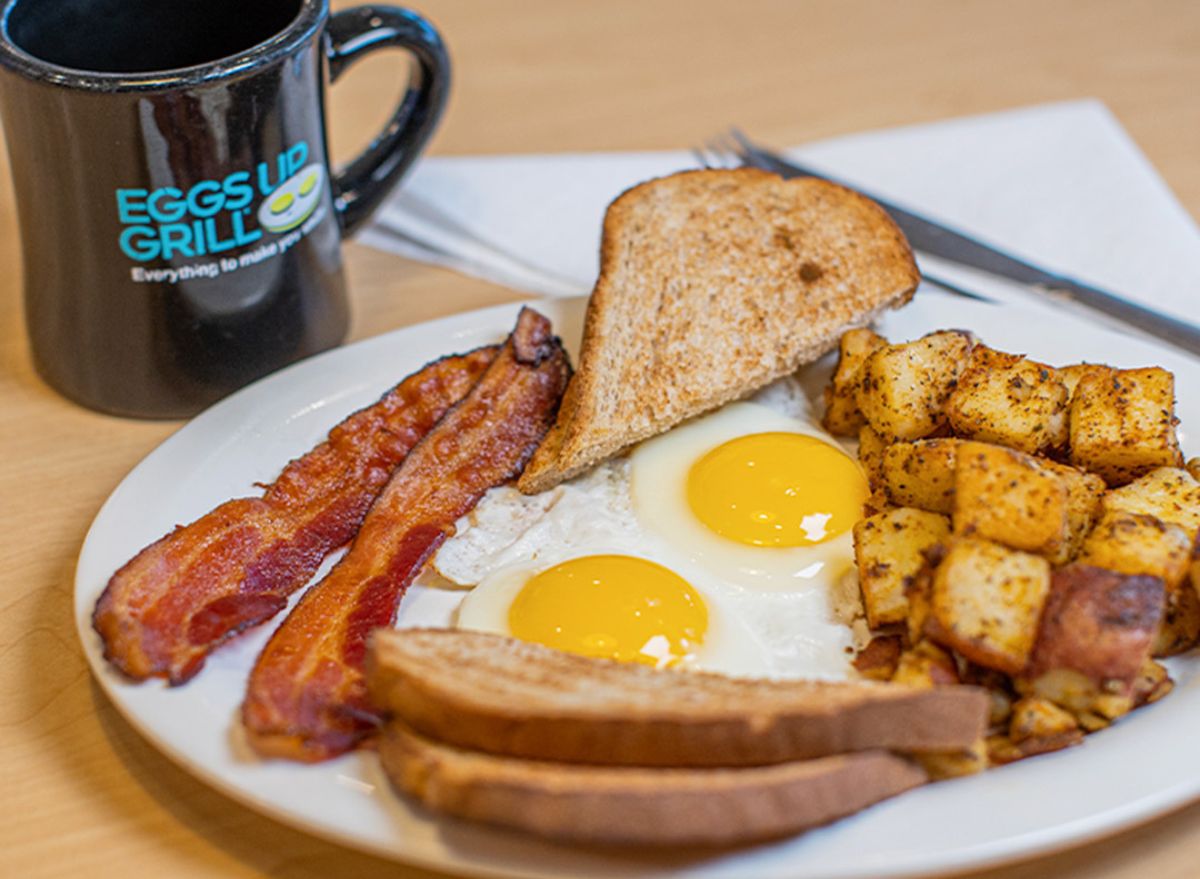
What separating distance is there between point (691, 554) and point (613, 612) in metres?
0.19

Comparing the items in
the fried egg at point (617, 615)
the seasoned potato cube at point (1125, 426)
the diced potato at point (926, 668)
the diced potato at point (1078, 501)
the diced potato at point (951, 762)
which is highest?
the seasoned potato cube at point (1125, 426)

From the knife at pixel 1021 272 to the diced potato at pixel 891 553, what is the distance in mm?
841

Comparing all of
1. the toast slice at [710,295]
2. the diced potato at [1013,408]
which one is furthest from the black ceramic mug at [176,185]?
the diced potato at [1013,408]

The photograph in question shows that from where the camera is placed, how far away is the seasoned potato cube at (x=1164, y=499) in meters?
1.58

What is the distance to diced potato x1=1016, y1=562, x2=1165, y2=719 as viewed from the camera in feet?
4.50

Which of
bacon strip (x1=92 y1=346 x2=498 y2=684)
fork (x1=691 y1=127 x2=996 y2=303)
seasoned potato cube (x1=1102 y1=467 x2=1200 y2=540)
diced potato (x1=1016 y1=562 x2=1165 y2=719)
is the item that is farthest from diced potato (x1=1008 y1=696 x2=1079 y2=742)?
fork (x1=691 y1=127 x2=996 y2=303)

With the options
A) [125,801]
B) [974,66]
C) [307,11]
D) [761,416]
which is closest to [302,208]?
[307,11]

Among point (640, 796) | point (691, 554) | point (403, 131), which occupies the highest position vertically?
point (403, 131)

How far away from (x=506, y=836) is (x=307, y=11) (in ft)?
3.90

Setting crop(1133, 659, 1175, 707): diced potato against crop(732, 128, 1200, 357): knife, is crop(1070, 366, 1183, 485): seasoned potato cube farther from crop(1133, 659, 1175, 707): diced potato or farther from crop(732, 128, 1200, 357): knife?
crop(732, 128, 1200, 357): knife

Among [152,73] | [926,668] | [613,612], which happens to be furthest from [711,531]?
[152,73]

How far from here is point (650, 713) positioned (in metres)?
1.24

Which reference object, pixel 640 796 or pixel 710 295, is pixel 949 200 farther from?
pixel 640 796

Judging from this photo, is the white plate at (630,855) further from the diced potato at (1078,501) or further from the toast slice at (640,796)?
the diced potato at (1078,501)
